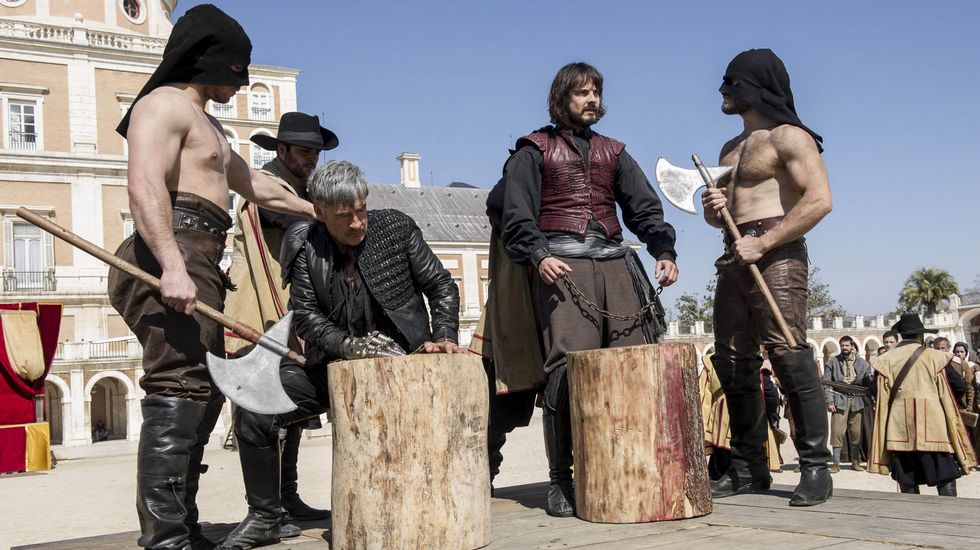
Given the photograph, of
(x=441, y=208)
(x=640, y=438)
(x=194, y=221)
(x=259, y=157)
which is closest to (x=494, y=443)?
(x=640, y=438)

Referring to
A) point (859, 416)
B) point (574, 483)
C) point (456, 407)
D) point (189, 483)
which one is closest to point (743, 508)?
point (574, 483)

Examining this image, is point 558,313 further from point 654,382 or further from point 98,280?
point 98,280

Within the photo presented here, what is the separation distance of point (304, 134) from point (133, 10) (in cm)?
3877

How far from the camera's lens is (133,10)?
40.1 m

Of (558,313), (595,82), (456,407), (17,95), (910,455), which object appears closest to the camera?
(456,407)

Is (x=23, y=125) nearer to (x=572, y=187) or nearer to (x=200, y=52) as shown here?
(x=200, y=52)

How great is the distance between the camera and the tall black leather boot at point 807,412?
4473 millimetres

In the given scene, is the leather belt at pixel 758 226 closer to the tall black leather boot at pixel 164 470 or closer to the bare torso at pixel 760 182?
the bare torso at pixel 760 182

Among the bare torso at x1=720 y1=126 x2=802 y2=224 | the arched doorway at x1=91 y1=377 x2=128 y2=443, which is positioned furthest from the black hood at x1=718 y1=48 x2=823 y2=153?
the arched doorway at x1=91 y1=377 x2=128 y2=443

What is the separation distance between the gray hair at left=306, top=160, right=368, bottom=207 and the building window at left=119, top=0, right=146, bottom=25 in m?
39.5

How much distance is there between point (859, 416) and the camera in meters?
13.9

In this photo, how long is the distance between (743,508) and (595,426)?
87 centimetres

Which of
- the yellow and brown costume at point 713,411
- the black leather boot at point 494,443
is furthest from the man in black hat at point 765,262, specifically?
the yellow and brown costume at point 713,411

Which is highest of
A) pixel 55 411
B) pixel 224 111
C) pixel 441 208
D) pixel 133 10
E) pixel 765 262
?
pixel 133 10
